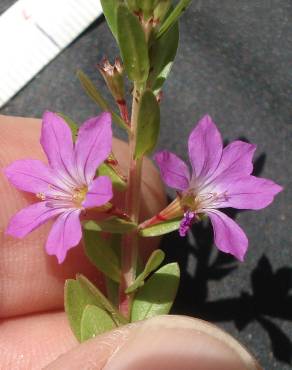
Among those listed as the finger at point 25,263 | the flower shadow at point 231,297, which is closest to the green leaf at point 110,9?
the finger at point 25,263

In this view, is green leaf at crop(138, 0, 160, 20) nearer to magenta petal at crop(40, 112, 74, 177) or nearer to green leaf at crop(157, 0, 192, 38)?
green leaf at crop(157, 0, 192, 38)

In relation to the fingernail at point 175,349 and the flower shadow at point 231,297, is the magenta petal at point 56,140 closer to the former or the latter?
the fingernail at point 175,349

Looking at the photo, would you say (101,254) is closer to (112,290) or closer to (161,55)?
(112,290)

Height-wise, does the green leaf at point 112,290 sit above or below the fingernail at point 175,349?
above

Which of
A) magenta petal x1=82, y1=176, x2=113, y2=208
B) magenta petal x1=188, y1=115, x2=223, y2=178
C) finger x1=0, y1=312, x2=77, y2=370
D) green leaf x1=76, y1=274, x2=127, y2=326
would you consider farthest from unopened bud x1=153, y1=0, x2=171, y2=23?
finger x1=0, y1=312, x2=77, y2=370

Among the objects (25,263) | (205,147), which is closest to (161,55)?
(205,147)
